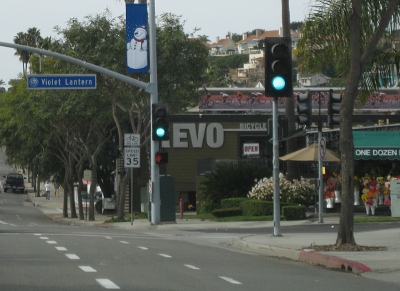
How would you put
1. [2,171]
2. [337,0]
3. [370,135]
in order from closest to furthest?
1. [337,0]
2. [370,135]
3. [2,171]

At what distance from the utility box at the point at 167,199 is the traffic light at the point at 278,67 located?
14.6 m

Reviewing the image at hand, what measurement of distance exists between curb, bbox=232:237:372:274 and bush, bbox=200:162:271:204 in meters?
18.8

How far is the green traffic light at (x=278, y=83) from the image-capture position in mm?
20969

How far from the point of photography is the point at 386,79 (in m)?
23.4

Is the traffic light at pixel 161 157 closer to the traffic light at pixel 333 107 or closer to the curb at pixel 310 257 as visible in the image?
the traffic light at pixel 333 107

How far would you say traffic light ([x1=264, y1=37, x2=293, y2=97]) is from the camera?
68.2 ft

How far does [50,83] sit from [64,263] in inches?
554

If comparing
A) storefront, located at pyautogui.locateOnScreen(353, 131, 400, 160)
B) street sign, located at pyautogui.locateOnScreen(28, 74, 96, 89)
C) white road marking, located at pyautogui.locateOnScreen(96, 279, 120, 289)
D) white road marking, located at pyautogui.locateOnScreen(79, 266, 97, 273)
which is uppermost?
street sign, located at pyautogui.locateOnScreen(28, 74, 96, 89)

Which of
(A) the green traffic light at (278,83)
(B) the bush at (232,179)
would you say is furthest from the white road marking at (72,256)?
(B) the bush at (232,179)

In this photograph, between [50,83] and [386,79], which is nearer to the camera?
[386,79]

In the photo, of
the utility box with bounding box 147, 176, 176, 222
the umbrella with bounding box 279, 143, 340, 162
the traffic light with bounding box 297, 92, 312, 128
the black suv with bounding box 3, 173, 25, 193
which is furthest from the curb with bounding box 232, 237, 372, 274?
the black suv with bounding box 3, 173, 25, 193

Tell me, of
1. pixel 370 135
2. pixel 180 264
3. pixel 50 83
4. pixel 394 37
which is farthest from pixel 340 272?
pixel 370 135

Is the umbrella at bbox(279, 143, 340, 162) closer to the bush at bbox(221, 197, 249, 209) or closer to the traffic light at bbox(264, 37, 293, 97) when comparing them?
the bush at bbox(221, 197, 249, 209)

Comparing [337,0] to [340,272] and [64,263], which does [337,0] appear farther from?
[64,263]
